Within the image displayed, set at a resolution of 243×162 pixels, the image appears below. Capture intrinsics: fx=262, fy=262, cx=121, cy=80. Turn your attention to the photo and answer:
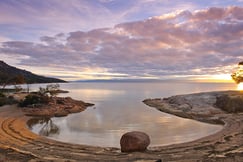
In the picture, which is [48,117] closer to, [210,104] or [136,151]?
[136,151]

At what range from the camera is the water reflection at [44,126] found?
103ft

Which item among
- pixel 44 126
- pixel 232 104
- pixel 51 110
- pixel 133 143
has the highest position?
pixel 232 104

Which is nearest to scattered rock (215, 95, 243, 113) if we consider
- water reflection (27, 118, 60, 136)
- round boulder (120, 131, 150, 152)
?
water reflection (27, 118, 60, 136)

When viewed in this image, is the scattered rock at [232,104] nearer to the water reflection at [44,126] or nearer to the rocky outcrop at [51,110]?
the rocky outcrop at [51,110]

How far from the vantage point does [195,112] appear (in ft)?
154

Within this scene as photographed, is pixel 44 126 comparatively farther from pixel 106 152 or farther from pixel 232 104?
pixel 232 104

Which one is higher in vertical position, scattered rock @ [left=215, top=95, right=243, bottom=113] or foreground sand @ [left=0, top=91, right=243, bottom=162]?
scattered rock @ [left=215, top=95, right=243, bottom=113]

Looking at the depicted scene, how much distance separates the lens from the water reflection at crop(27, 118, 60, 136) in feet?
103

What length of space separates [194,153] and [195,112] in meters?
29.8

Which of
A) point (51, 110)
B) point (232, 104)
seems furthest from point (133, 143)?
point (51, 110)

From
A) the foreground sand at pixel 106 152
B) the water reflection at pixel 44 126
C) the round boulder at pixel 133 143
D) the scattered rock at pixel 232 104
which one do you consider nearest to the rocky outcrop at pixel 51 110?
the water reflection at pixel 44 126

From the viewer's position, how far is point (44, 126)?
35750mm

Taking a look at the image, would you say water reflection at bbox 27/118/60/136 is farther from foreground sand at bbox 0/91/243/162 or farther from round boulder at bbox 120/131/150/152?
round boulder at bbox 120/131/150/152

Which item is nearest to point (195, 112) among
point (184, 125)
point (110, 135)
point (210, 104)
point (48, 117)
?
point (210, 104)
